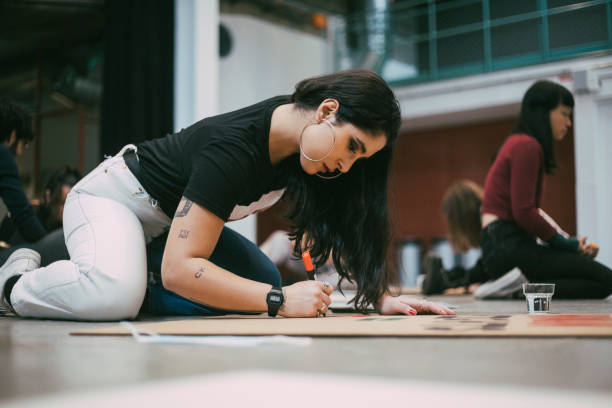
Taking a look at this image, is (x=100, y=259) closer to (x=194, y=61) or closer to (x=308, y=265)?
(x=308, y=265)

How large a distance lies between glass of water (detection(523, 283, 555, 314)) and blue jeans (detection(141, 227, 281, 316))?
0.72 metres

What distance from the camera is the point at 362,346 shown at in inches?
38.5

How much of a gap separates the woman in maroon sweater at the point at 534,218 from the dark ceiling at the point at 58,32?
3966 millimetres

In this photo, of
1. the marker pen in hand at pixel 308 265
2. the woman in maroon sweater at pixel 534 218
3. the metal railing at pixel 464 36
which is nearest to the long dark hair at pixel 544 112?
the woman in maroon sweater at pixel 534 218

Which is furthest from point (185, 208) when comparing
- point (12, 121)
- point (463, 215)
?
point (463, 215)

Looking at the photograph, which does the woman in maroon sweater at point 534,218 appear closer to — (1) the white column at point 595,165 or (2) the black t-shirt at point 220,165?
(2) the black t-shirt at point 220,165

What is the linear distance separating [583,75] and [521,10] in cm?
87

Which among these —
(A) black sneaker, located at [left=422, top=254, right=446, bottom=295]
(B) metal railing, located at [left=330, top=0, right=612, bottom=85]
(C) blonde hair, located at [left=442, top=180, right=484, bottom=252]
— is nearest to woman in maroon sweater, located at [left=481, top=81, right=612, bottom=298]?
(A) black sneaker, located at [left=422, top=254, right=446, bottom=295]

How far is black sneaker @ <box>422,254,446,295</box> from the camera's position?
11.6 feet

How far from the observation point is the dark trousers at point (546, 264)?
2.73 m

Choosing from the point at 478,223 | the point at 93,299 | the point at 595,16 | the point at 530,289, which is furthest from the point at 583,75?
the point at 93,299

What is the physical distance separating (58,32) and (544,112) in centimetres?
510

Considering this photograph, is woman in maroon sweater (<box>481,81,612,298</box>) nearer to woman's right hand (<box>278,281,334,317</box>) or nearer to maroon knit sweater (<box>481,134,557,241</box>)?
maroon knit sweater (<box>481,134,557,241</box>)

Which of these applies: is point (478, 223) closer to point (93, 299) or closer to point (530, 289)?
point (530, 289)
